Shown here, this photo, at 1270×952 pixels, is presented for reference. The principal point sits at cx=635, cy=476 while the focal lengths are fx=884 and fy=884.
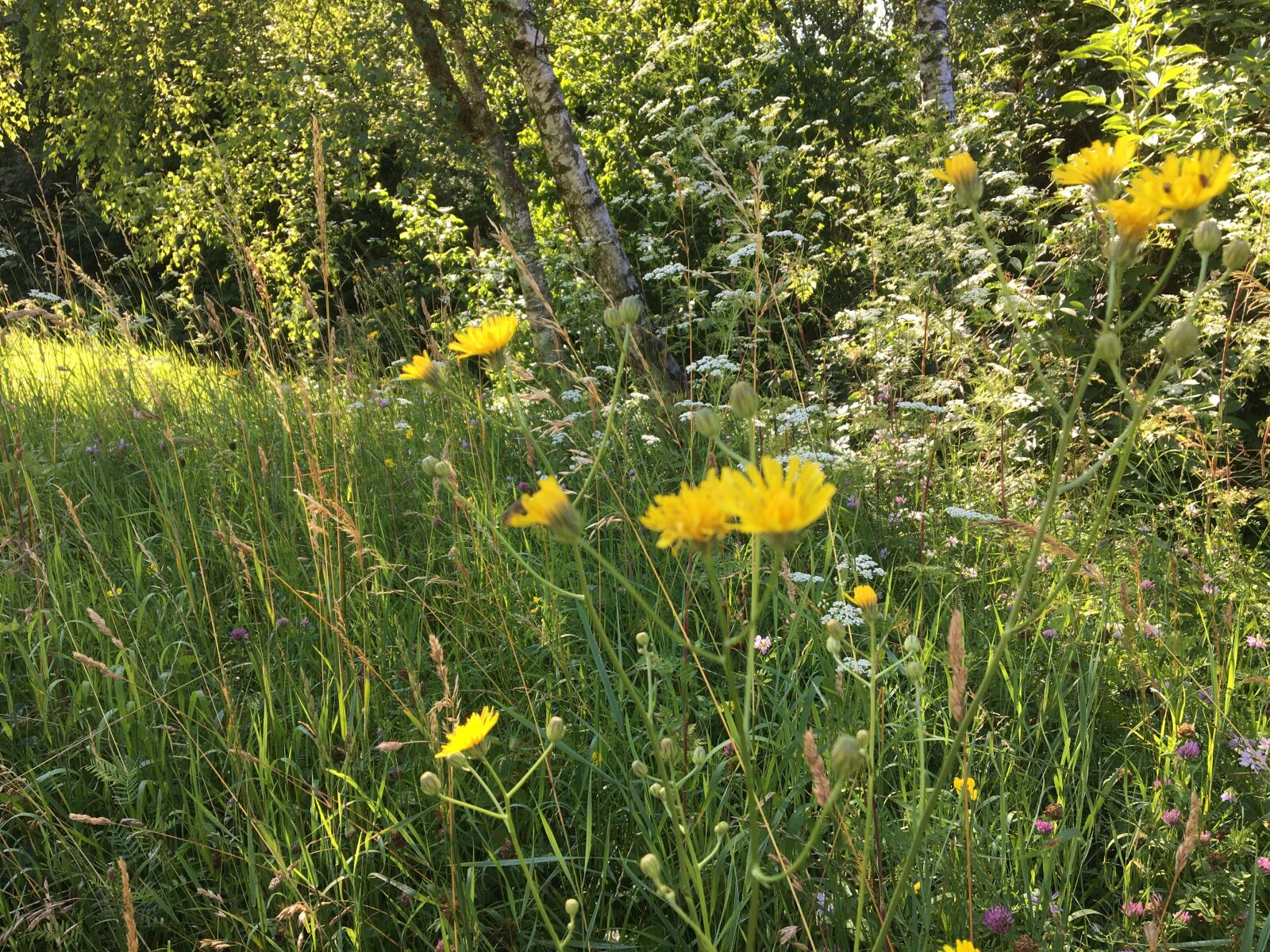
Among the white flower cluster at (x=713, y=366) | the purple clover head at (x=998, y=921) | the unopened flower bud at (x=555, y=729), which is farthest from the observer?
the white flower cluster at (x=713, y=366)

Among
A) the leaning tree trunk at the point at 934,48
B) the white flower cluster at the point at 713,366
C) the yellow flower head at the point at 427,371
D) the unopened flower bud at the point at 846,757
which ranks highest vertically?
the leaning tree trunk at the point at 934,48

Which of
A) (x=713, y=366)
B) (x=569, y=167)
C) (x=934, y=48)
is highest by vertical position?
(x=934, y=48)

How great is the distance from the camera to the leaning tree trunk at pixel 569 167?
446 centimetres

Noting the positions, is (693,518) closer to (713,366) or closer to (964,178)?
(964,178)

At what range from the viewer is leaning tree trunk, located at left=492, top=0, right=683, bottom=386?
4.46 metres

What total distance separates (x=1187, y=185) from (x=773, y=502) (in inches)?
18.3

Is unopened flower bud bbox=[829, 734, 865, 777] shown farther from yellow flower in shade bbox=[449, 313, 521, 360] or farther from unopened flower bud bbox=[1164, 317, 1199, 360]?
yellow flower in shade bbox=[449, 313, 521, 360]

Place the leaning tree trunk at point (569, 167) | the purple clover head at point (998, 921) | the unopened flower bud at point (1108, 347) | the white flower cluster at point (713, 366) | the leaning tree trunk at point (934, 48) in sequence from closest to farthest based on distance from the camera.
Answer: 1. the unopened flower bud at point (1108, 347)
2. the purple clover head at point (998, 921)
3. the white flower cluster at point (713, 366)
4. the leaning tree trunk at point (569, 167)
5. the leaning tree trunk at point (934, 48)

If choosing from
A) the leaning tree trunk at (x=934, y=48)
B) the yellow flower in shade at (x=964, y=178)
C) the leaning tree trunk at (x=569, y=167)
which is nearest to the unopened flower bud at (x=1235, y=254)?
the yellow flower in shade at (x=964, y=178)

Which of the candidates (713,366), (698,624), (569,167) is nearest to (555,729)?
(698,624)

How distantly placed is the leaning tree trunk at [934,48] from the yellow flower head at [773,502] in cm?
604

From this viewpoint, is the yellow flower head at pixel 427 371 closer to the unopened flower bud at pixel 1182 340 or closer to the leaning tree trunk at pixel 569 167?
the unopened flower bud at pixel 1182 340

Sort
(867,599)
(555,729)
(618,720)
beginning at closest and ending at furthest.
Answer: (555,729) < (867,599) < (618,720)

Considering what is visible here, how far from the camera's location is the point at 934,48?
5.89 metres
